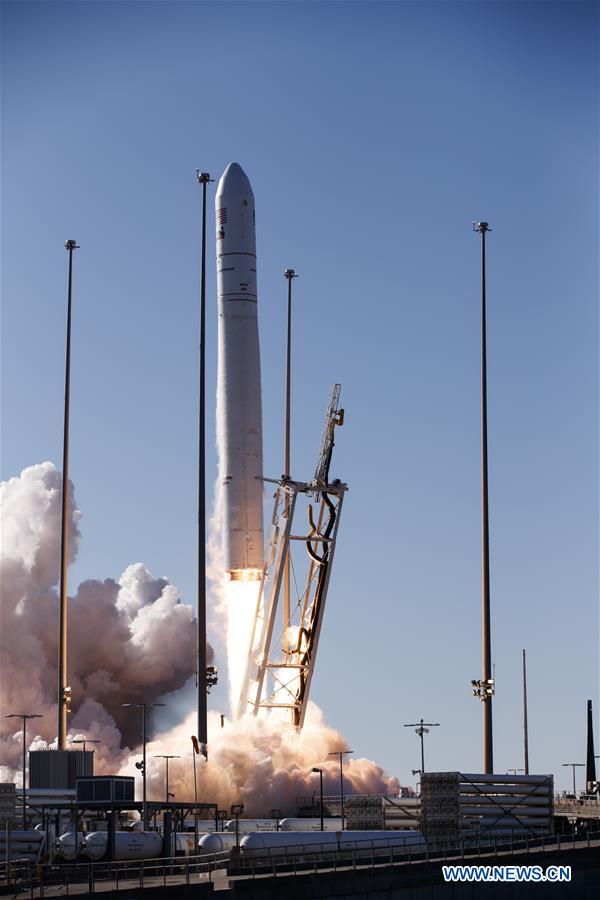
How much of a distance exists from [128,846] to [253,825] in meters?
9.77

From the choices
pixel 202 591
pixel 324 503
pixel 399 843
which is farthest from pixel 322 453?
pixel 399 843

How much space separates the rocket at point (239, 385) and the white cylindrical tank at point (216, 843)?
23670 mm

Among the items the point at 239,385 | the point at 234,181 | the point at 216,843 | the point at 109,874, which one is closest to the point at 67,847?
the point at 216,843

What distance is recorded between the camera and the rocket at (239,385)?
381 feet

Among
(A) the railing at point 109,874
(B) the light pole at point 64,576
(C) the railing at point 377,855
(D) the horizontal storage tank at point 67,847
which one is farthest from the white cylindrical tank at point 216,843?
(B) the light pole at point 64,576

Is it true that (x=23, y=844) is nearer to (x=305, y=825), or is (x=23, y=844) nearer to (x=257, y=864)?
(x=305, y=825)

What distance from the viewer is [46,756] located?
11212 centimetres

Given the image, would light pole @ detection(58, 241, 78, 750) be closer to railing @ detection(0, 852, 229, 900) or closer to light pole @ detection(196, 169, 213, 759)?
light pole @ detection(196, 169, 213, 759)

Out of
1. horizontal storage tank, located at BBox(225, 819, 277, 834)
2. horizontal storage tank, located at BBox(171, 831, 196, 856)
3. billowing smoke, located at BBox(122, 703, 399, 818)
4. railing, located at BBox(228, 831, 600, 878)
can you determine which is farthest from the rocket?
railing, located at BBox(228, 831, 600, 878)

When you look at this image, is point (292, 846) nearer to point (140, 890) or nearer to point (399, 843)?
point (399, 843)

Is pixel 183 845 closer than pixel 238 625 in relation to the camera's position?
Yes

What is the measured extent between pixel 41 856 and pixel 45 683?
58739 millimetres

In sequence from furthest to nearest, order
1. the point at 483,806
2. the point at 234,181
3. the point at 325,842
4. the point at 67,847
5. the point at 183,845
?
the point at 234,181 < the point at 483,806 < the point at 183,845 < the point at 67,847 < the point at 325,842

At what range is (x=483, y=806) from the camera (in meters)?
99.1
